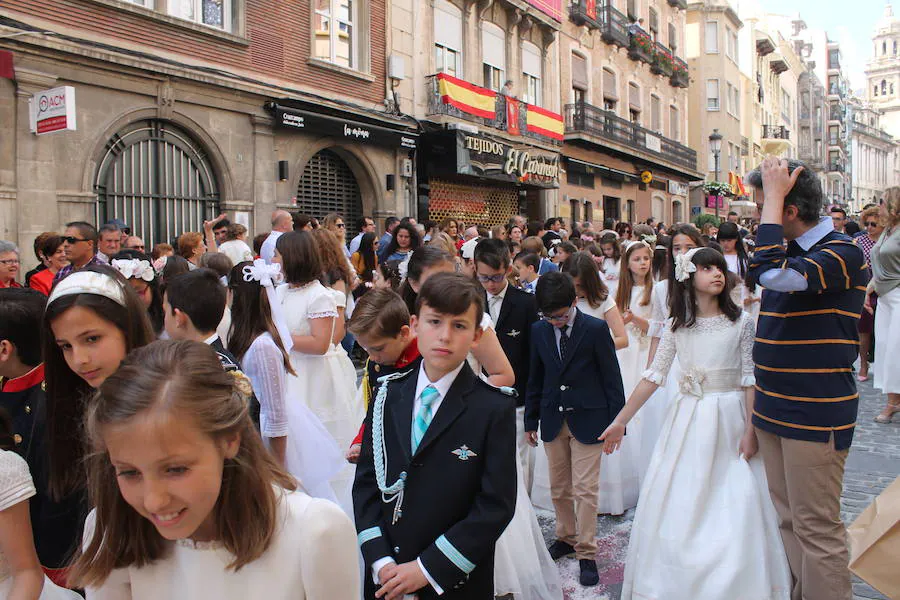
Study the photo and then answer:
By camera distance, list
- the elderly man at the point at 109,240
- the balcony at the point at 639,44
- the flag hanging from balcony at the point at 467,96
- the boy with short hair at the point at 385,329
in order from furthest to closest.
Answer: the balcony at the point at 639,44 → the flag hanging from balcony at the point at 467,96 → the elderly man at the point at 109,240 → the boy with short hair at the point at 385,329

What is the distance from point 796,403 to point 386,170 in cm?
1370

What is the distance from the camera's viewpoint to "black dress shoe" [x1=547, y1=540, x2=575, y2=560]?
444cm

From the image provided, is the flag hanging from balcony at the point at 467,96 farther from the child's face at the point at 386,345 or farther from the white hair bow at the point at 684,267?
the child's face at the point at 386,345

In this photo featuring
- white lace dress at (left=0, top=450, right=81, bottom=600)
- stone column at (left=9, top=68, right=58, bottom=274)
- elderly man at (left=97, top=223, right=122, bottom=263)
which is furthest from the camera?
stone column at (left=9, top=68, right=58, bottom=274)

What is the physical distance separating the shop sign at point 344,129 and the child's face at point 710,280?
10715mm

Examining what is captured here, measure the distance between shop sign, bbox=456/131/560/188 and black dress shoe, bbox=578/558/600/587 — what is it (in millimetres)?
13800

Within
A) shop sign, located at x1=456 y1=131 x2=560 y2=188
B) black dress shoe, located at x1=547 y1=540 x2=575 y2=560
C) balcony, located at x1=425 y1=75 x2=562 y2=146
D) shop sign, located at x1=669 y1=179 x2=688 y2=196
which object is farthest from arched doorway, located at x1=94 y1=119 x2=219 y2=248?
shop sign, located at x1=669 y1=179 x2=688 y2=196

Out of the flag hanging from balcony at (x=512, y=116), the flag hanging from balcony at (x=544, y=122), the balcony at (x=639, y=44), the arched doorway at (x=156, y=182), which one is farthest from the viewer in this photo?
the balcony at (x=639, y=44)

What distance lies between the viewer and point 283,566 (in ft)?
5.43

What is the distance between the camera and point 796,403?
3.34 metres

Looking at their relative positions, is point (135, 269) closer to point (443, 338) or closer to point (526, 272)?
point (443, 338)

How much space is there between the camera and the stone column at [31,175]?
9531 mm

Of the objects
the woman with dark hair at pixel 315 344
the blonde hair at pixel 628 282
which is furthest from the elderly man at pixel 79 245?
the blonde hair at pixel 628 282

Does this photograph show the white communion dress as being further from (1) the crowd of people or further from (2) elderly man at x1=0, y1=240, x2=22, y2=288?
(2) elderly man at x1=0, y1=240, x2=22, y2=288
